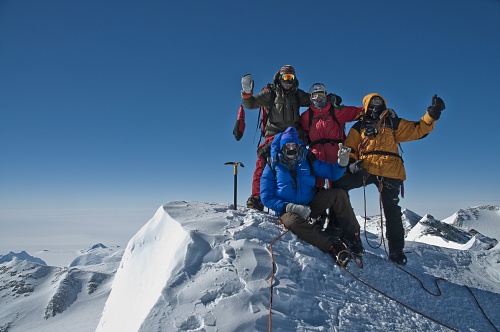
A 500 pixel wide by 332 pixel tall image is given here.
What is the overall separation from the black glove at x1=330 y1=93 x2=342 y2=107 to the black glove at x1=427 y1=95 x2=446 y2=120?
149 cm

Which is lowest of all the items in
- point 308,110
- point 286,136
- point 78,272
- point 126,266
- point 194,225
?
point 78,272

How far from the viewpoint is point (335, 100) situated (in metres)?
5.75

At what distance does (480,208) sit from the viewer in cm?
2927

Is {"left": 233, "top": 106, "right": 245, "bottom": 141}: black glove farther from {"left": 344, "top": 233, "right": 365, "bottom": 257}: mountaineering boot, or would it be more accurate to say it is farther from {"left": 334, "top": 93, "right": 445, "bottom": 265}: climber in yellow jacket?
{"left": 344, "top": 233, "right": 365, "bottom": 257}: mountaineering boot

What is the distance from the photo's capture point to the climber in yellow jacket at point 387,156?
5.20 m

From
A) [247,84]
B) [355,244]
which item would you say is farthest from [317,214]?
[247,84]

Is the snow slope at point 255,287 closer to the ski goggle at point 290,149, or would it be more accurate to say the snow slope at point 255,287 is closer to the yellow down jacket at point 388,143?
the ski goggle at point 290,149

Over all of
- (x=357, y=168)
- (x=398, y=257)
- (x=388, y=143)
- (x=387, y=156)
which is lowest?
(x=398, y=257)

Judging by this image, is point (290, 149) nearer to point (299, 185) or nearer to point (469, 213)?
point (299, 185)

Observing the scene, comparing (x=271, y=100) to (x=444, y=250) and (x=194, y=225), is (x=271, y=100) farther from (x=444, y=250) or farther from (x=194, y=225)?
(x=444, y=250)

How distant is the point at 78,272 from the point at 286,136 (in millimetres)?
78103

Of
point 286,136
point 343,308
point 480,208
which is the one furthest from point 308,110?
point 480,208

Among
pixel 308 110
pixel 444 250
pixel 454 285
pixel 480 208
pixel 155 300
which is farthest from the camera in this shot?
pixel 480 208

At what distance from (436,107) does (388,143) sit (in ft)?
3.02
